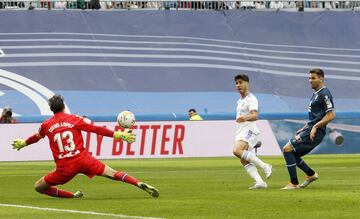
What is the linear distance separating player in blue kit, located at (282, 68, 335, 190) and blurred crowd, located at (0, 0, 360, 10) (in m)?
30.6

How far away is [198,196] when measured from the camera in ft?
56.1

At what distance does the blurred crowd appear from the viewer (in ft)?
159

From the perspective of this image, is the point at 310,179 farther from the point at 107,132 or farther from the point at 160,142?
the point at 160,142

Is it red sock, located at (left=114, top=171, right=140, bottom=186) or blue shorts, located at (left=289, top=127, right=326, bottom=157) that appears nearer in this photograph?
red sock, located at (left=114, top=171, right=140, bottom=186)

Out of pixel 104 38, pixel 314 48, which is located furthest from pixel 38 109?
pixel 314 48

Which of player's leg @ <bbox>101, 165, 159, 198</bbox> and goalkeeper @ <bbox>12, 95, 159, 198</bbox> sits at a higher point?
goalkeeper @ <bbox>12, 95, 159, 198</bbox>

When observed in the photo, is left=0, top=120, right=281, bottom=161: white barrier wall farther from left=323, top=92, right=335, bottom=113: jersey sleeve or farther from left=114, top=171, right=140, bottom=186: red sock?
left=114, top=171, right=140, bottom=186: red sock

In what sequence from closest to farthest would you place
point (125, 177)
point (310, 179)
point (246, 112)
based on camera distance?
point (125, 177) < point (310, 179) < point (246, 112)

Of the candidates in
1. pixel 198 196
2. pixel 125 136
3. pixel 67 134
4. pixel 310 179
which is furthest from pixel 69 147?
pixel 310 179

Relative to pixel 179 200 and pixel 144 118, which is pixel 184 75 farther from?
pixel 179 200

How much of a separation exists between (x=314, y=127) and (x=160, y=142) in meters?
17.7

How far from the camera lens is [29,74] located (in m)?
44.8

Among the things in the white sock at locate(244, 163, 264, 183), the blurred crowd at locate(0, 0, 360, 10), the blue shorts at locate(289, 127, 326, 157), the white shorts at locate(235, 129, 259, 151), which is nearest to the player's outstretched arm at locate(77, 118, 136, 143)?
the white sock at locate(244, 163, 264, 183)

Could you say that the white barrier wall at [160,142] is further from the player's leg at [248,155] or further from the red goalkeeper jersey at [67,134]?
the red goalkeeper jersey at [67,134]
